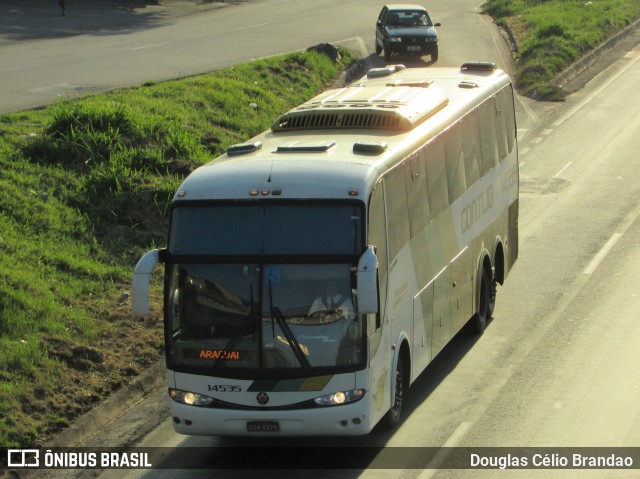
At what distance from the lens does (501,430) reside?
12641 mm

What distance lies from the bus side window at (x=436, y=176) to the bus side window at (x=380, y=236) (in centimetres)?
189

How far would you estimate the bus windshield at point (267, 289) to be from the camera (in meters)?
11.3

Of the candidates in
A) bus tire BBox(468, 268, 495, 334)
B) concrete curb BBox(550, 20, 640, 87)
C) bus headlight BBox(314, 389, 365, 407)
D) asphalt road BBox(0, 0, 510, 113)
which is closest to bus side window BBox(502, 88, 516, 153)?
bus tire BBox(468, 268, 495, 334)

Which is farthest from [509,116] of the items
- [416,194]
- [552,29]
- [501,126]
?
[552,29]

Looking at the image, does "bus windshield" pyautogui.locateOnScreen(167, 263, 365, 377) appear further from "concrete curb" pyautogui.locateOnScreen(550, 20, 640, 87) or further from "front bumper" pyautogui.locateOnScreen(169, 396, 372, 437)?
"concrete curb" pyautogui.locateOnScreen(550, 20, 640, 87)

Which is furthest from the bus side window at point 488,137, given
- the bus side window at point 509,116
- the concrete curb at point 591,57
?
the concrete curb at point 591,57

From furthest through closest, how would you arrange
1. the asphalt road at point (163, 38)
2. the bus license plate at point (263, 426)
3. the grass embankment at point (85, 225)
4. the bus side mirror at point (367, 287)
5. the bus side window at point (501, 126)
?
the asphalt road at point (163, 38)
the bus side window at point (501, 126)
the grass embankment at point (85, 225)
the bus license plate at point (263, 426)
the bus side mirror at point (367, 287)

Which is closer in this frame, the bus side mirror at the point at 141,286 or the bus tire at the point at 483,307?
the bus side mirror at the point at 141,286

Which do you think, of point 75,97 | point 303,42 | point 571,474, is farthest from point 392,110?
point 303,42

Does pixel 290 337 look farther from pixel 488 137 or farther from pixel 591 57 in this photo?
pixel 591 57

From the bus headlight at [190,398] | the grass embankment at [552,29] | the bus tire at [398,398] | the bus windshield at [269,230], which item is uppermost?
the bus windshield at [269,230]

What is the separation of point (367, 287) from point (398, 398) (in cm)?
241

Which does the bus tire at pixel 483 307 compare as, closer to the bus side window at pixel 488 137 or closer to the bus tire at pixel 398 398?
the bus side window at pixel 488 137

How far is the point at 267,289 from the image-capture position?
1133 cm
